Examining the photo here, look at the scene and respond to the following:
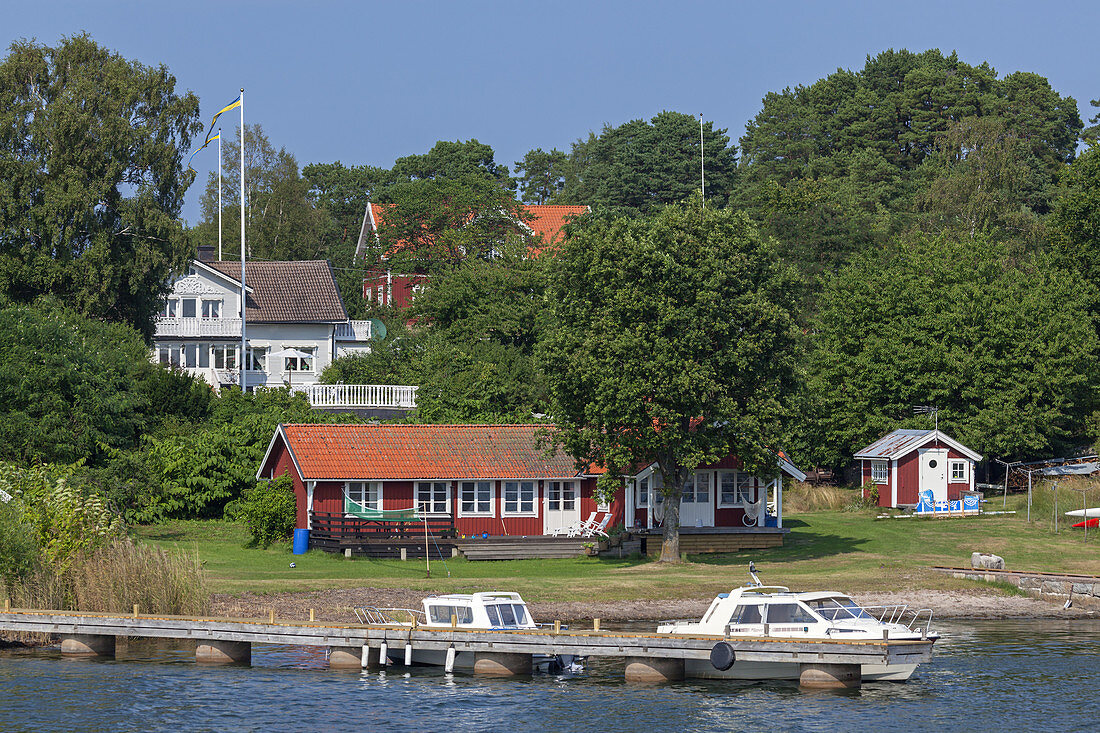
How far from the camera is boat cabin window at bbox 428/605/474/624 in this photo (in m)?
32.2

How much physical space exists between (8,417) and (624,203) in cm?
7297

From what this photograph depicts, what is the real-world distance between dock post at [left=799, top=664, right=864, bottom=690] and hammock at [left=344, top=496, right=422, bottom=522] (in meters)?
21.4

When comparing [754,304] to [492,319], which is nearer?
[754,304]

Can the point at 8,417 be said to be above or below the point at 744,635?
above

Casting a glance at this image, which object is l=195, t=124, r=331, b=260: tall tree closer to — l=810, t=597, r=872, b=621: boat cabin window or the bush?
the bush

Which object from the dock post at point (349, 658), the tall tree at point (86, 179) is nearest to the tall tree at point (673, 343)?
the dock post at point (349, 658)

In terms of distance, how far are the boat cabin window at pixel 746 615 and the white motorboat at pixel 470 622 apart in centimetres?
404

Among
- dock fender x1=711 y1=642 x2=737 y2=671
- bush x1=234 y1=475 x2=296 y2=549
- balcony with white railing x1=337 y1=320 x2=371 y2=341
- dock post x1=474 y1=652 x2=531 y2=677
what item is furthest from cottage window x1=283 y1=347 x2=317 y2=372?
dock fender x1=711 y1=642 x2=737 y2=671

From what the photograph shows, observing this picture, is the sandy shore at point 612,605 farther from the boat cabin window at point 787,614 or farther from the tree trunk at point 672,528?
the boat cabin window at point 787,614

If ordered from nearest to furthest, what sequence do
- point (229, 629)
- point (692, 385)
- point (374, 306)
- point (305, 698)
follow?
point (305, 698)
point (229, 629)
point (692, 385)
point (374, 306)

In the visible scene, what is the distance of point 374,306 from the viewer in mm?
93688

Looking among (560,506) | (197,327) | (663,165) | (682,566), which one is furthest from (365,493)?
(663,165)

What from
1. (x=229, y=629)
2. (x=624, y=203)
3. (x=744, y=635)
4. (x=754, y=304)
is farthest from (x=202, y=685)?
(x=624, y=203)

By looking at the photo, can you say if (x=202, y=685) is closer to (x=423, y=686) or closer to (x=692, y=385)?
(x=423, y=686)
